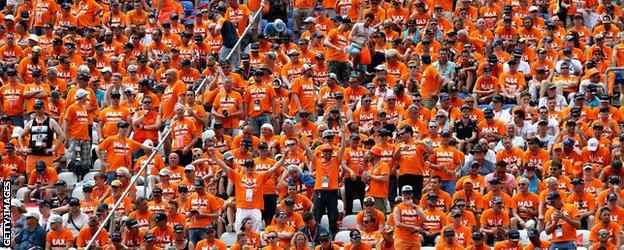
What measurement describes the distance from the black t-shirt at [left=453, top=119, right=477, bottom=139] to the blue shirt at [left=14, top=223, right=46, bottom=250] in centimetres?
653

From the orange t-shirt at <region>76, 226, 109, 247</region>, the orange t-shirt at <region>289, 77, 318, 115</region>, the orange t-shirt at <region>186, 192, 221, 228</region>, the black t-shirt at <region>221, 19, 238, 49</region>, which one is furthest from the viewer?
the black t-shirt at <region>221, 19, 238, 49</region>

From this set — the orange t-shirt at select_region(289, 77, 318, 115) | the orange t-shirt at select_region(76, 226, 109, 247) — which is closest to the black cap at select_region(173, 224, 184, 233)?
the orange t-shirt at select_region(76, 226, 109, 247)

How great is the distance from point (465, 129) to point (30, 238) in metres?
6.85

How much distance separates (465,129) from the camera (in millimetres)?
32031

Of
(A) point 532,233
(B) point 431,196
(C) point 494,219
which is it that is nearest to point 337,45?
(B) point 431,196

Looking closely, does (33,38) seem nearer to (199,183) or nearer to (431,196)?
(199,183)

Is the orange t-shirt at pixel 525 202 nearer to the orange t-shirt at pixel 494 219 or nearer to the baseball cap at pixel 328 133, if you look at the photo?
the orange t-shirt at pixel 494 219

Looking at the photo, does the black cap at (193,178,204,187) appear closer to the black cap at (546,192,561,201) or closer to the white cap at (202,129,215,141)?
the white cap at (202,129,215,141)

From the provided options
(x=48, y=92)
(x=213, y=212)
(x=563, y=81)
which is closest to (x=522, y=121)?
(x=563, y=81)

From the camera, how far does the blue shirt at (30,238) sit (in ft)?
97.2

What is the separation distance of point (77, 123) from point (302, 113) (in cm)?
355

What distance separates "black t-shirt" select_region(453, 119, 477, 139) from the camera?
32000mm

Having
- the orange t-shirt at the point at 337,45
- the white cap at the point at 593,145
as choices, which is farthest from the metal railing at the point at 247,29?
the white cap at the point at 593,145

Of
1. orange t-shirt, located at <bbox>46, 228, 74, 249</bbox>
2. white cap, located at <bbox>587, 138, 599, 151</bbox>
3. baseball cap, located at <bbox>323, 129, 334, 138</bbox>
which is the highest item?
baseball cap, located at <bbox>323, 129, 334, 138</bbox>
